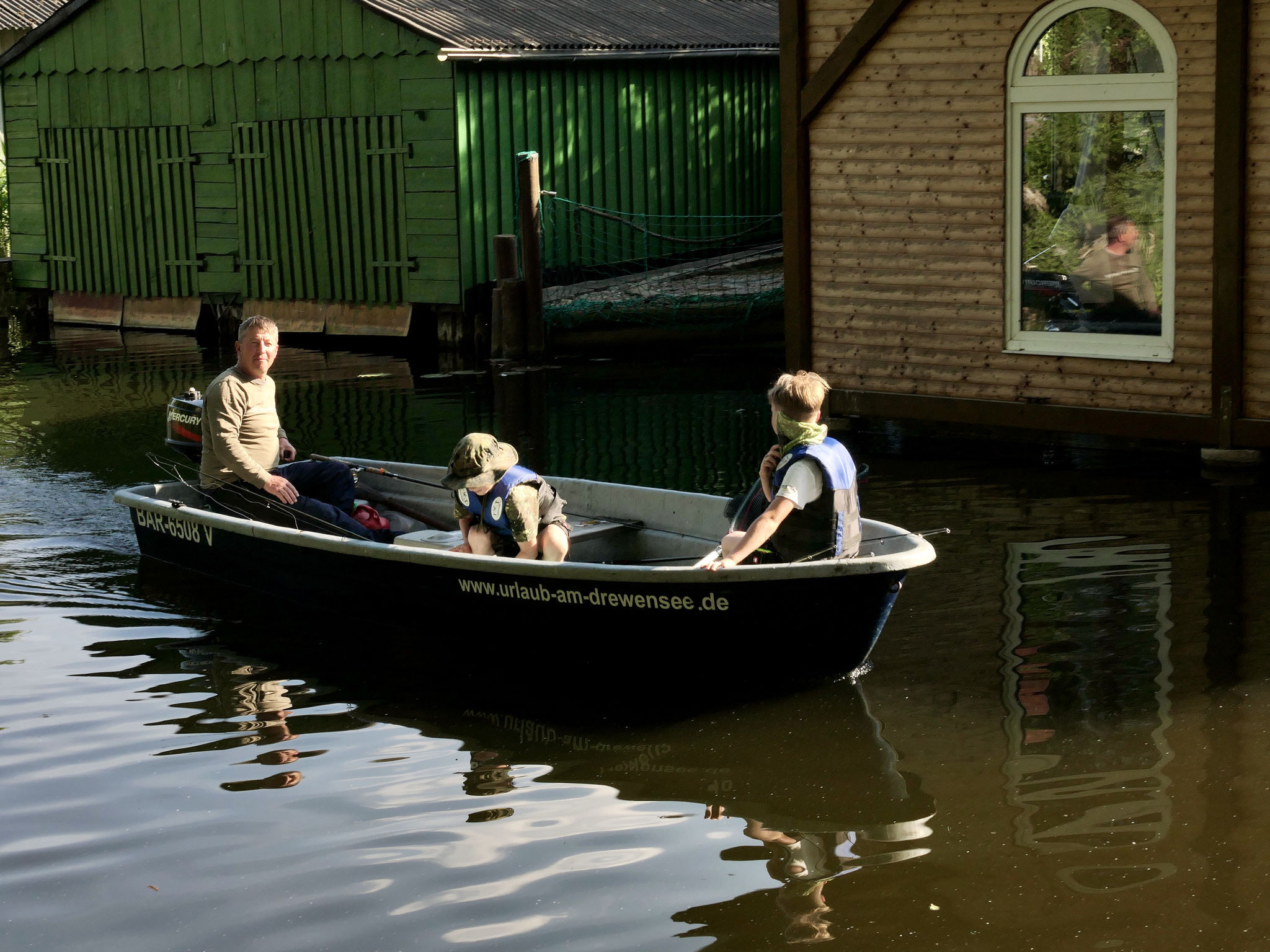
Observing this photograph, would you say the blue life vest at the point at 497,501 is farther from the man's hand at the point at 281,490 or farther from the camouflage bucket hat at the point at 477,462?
the man's hand at the point at 281,490

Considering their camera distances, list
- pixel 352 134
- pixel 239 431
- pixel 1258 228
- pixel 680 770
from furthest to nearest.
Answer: pixel 352 134 → pixel 1258 228 → pixel 239 431 → pixel 680 770

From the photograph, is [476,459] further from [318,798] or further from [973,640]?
[973,640]

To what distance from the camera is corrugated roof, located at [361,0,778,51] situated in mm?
19125

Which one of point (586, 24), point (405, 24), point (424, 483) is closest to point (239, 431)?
point (424, 483)

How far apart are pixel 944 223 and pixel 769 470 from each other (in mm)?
5540

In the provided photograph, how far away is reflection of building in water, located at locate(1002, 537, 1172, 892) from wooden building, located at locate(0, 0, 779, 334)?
11744 mm

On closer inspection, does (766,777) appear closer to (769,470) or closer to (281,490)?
(769,470)

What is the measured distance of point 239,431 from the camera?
29.8ft

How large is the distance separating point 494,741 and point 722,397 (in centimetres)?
944

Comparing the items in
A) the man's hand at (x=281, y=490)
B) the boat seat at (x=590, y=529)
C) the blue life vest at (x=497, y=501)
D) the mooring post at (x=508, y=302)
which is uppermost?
the mooring post at (x=508, y=302)

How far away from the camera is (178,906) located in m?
5.13

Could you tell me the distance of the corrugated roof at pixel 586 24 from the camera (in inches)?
753

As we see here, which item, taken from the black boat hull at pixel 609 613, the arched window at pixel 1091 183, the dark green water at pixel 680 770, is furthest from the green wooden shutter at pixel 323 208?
the black boat hull at pixel 609 613

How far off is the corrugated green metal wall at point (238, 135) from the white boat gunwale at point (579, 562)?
412 inches
